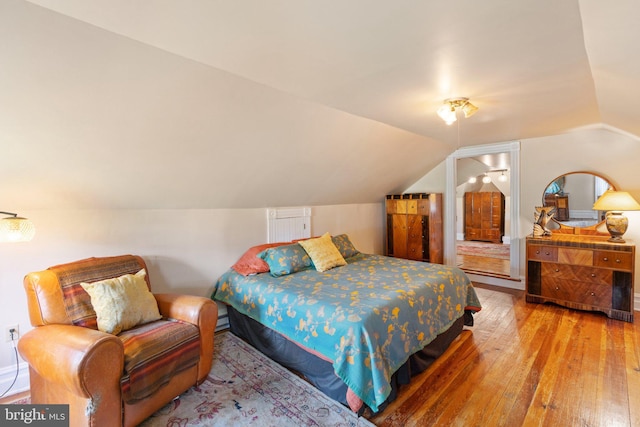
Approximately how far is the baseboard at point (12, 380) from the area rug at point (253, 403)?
3.80 feet

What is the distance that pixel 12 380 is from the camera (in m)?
2.17

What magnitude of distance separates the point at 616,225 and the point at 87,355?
15.8 ft

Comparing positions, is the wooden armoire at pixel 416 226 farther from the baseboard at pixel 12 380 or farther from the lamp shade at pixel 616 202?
the baseboard at pixel 12 380

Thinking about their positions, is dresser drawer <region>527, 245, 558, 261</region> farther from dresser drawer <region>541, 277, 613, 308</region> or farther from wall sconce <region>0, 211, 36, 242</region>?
wall sconce <region>0, 211, 36, 242</region>

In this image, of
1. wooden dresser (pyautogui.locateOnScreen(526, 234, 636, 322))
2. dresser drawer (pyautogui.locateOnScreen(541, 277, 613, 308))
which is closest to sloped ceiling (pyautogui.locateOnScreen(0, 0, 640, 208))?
wooden dresser (pyautogui.locateOnScreen(526, 234, 636, 322))

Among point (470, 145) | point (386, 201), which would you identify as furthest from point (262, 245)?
point (470, 145)

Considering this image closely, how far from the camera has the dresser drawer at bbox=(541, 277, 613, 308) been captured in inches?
129

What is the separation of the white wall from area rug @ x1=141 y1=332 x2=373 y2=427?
1034mm

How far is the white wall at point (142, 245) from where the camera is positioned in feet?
7.18

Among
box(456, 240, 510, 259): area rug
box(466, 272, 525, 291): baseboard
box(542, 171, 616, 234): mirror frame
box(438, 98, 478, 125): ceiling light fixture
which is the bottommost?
box(466, 272, 525, 291): baseboard

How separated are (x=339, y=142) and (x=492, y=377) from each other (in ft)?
8.02

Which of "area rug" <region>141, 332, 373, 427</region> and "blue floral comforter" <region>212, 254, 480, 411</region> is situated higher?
"blue floral comforter" <region>212, 254, 480, 411</region>

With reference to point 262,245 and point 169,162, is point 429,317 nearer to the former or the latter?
point 262,245
